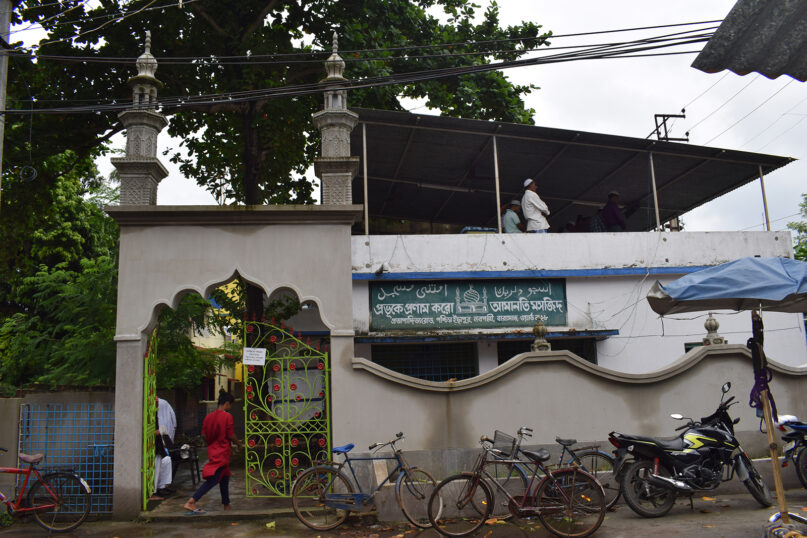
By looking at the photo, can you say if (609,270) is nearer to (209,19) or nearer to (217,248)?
(217,248)

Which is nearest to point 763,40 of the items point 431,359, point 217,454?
point 217,454

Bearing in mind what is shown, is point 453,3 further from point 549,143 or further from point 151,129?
point 151,129

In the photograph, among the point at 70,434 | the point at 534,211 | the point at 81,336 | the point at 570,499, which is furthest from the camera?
the point at 534,211

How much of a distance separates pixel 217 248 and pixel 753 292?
6.57 metres

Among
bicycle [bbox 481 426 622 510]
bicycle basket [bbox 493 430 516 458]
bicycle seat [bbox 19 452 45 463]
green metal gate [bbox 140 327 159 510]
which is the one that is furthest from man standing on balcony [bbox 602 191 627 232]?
bicycle seat [bbox 19 452 45 463]

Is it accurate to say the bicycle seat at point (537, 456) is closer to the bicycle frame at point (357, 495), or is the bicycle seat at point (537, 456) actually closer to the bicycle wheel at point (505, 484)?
the bicycle wheel at point (505, 484)

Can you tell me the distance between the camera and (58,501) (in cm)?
754

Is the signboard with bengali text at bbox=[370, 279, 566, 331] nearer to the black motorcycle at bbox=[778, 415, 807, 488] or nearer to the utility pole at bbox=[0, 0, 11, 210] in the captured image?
the black motorcycle at bbox=[778, 415, 807, 488]

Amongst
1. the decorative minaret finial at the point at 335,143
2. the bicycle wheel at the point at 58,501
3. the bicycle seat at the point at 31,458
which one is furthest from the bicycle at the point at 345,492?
the decorative minaret finial at the point at 335,143

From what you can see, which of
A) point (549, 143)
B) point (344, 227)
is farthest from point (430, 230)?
point (344, 227)

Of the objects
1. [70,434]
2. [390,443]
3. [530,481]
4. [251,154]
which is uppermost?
[251,154]

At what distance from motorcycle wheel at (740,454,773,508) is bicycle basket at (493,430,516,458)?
2.72m

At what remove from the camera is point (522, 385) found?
8.19m

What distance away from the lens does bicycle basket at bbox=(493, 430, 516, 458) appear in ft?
23.9
